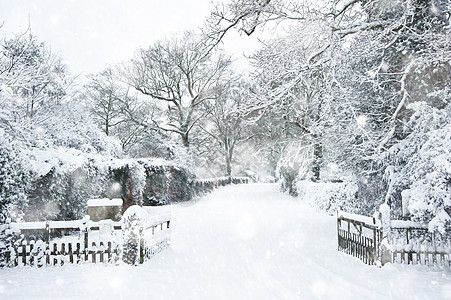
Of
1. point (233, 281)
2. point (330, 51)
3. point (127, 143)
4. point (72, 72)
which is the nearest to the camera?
point (233, 281)

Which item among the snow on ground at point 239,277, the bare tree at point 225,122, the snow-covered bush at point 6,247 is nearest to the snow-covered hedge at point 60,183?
the snow-covered bush at point 6,247

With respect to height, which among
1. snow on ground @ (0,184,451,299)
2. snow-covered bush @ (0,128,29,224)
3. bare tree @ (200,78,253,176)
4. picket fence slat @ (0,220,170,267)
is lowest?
snow on ground @ (0,184,451,299)

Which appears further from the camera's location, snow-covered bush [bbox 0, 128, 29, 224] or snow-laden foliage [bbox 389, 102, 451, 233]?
snow-covered bush [bbox 0, 128, 29, 224]

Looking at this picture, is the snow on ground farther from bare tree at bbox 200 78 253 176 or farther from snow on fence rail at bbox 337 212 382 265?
bare tree at bbox 200 78 253 176

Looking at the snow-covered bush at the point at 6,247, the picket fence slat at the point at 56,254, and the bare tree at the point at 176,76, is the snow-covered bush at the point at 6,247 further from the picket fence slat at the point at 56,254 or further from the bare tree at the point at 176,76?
the bare tree at the point at 176,76

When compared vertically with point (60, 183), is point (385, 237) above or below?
below

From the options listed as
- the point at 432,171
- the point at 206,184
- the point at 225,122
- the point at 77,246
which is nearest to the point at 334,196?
the point at 432,171

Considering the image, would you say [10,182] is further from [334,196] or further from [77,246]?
[334,196]

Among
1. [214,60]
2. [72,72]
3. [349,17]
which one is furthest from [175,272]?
[214,60]

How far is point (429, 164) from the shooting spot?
21.9ft

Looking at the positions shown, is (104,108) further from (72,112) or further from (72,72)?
(72,112)

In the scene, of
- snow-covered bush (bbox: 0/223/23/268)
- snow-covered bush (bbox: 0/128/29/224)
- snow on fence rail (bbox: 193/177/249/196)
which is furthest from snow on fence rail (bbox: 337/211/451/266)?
snow on fence rail (bbox: 193/177/249/196)

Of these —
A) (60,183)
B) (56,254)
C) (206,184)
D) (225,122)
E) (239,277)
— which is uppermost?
(225,122)

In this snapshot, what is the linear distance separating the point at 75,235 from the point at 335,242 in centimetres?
878
